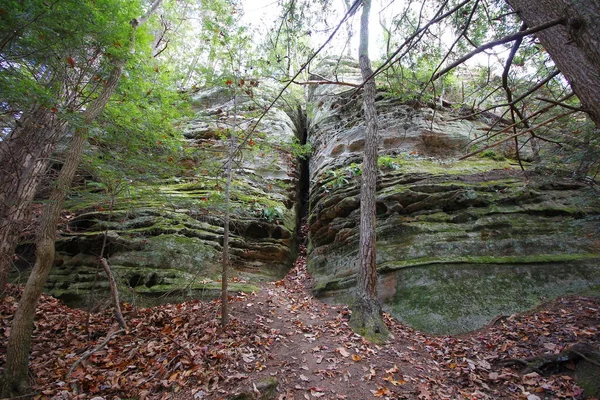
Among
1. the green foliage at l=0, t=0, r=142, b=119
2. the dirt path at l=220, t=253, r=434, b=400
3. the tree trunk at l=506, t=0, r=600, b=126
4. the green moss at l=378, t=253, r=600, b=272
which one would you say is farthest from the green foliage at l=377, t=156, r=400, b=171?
the green foliage at l=0, t=0, r=142, b=119

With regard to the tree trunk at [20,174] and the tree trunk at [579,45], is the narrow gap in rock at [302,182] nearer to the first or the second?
the tree trunk at [20,174]

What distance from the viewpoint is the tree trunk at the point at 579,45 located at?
2.06m

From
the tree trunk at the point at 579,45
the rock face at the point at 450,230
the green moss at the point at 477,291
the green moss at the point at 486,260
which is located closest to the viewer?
the tree trunk at the point at 579,45

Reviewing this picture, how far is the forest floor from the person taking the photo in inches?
155

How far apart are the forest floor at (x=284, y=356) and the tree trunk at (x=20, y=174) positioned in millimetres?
1496

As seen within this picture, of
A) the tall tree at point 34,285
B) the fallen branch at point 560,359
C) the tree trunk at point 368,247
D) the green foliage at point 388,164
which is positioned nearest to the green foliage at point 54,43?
the tall tree at point 34,285

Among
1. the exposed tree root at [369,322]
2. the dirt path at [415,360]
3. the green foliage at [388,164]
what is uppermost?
the green foliage at [388,164]

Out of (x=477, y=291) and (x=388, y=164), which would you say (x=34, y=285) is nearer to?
(x=477, y=291)

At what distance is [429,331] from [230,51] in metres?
7.93

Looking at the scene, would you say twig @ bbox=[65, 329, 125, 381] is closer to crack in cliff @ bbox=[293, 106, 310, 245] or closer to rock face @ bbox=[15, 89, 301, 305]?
rock face @ bbox=[15, 89, 301, 305]

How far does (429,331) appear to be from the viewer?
18.6ft

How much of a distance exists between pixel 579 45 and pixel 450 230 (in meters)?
6.11

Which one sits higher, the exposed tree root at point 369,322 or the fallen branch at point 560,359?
the exposed tree root at point 369,322

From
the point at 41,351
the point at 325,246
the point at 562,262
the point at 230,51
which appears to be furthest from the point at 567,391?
the point at 230,51
